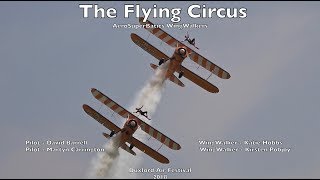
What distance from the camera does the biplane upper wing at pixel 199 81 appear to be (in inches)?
2274

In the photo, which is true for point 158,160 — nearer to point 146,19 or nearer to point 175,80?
point 175,80

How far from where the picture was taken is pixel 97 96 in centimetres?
5722

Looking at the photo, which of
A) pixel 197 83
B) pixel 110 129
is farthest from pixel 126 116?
pixel 197 83

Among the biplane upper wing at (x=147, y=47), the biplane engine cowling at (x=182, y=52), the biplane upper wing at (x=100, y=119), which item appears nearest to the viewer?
the biplane engine cowling at (x=182, y=52)

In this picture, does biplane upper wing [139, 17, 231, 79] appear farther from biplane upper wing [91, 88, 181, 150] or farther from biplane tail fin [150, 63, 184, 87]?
biplane upper wing [91, 88, 181, 150]

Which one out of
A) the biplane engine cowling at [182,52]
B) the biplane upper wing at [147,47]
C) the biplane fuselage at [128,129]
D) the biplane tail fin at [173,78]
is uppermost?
the biplane upper wing at [147,47]

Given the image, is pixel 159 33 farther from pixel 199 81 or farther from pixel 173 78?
pixel 199 81

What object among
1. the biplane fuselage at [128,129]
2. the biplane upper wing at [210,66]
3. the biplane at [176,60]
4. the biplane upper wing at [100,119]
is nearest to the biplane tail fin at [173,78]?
the biplane at [176,60]

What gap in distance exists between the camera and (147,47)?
57.5 meters

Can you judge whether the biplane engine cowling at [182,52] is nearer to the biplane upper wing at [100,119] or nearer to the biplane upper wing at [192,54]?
the biplane upper wing at [192,54]

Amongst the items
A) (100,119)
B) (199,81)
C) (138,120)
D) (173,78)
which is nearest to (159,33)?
(173,78)

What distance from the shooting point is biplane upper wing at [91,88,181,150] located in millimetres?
56656

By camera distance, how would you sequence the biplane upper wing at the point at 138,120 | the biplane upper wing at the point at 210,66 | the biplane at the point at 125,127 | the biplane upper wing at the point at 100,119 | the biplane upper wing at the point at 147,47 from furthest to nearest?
the biplane upper wing at the point at 147,47
the biplane upper wing at the point at 210,66
the biplane upper wing at the point at 100,119
the biplane upper wing at the point at 138,120
the biplane at the point at 125,127

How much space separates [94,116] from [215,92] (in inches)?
314
